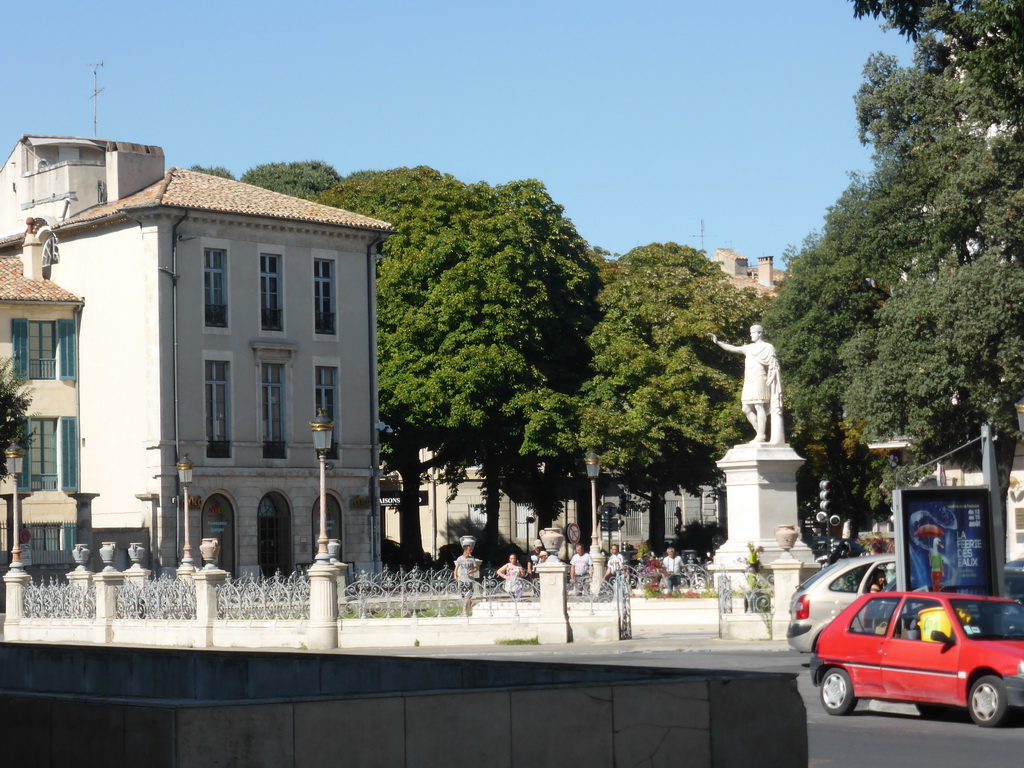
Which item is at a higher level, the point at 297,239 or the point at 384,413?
the point at 297,239

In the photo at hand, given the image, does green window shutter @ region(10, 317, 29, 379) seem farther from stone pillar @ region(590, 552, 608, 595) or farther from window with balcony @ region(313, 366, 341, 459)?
stone pillar @ region(590, 552, 608, 595)

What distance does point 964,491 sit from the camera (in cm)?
1939

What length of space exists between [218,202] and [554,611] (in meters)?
25.5

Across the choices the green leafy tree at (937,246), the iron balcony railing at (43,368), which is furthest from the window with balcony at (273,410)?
the green leafy tree at (937,246)

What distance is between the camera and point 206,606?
31047mm

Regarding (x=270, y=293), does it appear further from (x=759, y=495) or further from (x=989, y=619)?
(x=989, y=619)

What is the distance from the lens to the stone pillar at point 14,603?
115ft

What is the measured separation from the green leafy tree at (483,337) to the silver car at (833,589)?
3013cm

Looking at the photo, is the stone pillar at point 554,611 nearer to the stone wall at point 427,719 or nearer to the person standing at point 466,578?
the person standing at point 466,578

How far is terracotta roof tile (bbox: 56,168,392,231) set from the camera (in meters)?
49.5

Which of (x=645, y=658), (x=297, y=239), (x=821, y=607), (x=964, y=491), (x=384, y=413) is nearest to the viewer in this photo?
(x=964, y=491)

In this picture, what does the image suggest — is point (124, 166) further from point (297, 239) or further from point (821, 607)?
point (821, 607)

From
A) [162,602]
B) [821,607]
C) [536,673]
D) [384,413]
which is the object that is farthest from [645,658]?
[384,413]

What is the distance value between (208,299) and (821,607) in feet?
99.6
